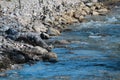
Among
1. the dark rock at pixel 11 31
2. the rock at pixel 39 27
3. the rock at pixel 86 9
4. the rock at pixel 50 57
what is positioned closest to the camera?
the rock at pixel 50 57

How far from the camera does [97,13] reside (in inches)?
1615

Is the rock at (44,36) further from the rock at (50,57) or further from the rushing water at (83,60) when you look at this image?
the rock at (50,57)

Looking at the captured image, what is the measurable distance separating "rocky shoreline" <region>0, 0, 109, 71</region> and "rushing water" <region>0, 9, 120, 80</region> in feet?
2.26

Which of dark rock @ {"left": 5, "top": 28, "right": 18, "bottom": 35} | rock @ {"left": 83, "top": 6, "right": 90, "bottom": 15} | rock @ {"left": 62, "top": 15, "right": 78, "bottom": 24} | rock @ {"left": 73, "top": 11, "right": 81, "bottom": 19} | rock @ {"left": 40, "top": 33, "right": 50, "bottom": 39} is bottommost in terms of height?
rock @ {"left": 40, "top": 33, "right": 50, "bottom": 39}

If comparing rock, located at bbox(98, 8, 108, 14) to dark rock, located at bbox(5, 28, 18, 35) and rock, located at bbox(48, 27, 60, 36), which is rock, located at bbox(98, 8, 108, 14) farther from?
dark rock, located at bbox(5, 28, 18, 35)

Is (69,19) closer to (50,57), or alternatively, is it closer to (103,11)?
(103,11)

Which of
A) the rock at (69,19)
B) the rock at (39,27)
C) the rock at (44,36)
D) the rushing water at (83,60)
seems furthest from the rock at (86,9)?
the rock at (44,36)

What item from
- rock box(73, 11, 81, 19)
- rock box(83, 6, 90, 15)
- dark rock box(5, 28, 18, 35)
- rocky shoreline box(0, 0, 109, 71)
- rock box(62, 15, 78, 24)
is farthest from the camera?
rock box(83, 6, 90, 15)

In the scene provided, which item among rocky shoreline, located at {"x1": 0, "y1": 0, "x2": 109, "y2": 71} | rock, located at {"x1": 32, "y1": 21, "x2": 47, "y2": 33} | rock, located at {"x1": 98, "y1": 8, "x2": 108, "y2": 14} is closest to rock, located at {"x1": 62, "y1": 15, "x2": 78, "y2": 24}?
rocky shoreline, located at {"x1": 0, "y1": 0, "x2": 109, "y2": 71}

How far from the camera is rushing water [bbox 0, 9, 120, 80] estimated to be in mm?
19766

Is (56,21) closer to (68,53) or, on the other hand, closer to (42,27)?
(42,27)

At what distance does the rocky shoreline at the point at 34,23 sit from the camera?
72.1ft

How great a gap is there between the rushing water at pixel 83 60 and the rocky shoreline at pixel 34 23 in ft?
2.26

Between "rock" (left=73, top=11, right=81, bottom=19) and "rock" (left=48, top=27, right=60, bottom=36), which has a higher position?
"rock" (left=73, top=11, right=81, bottom=19)
